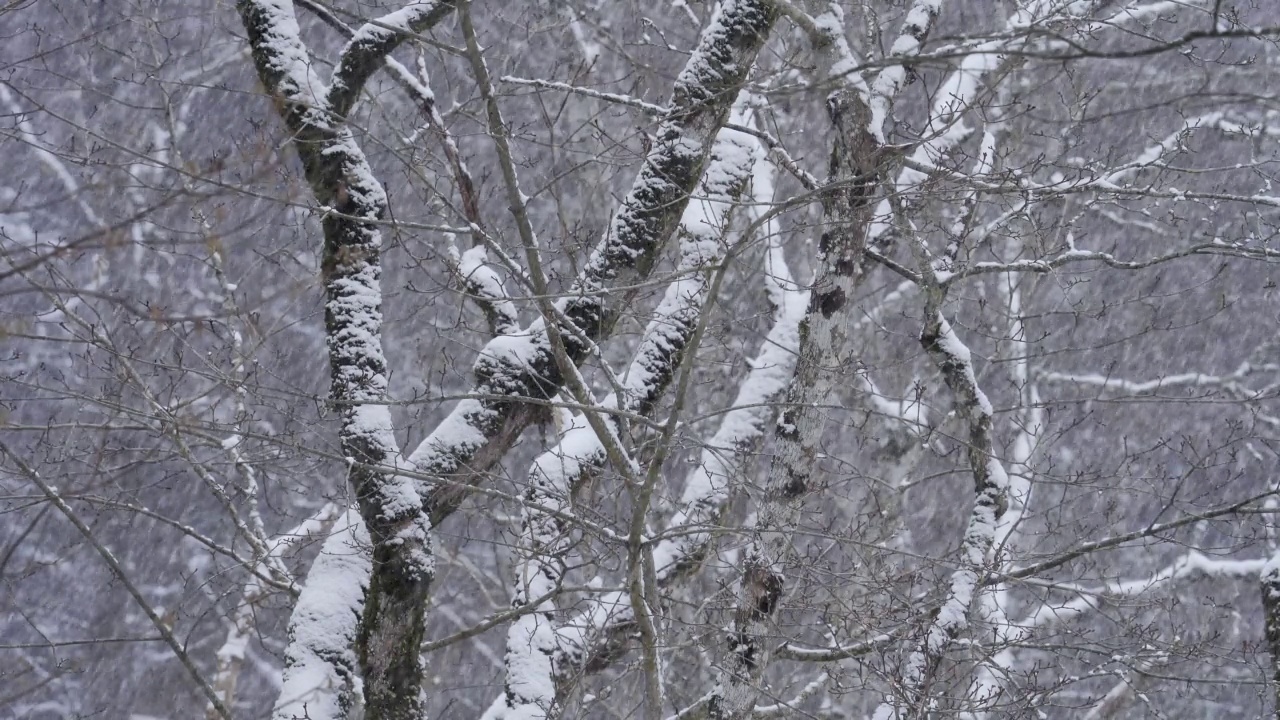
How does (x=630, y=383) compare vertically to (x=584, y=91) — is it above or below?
below

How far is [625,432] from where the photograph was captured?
5727mm

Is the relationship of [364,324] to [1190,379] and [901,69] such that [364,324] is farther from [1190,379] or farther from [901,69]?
[1190,379]

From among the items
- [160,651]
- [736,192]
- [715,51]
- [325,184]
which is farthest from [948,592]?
[160,651]

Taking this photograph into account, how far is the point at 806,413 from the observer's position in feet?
18.4

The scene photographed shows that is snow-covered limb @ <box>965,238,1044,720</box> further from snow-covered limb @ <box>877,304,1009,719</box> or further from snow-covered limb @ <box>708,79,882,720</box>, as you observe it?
snow-covered limb @ <box>708,79,882,720</box>

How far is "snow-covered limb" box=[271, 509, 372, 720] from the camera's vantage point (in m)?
4.43

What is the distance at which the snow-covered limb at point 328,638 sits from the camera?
443 cm

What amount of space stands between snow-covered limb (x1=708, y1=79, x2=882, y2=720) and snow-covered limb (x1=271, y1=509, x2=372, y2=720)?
1.68m

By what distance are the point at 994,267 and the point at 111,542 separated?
13365 mm

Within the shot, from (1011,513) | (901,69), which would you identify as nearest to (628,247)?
(901,69)

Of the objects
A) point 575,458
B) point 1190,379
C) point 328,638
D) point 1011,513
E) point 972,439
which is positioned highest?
point 1190,379

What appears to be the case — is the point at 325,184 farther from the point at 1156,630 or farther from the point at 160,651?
the point at 160,651

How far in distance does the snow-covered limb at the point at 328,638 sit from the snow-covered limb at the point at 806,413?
1684 mm

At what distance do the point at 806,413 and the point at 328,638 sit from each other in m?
2.49
